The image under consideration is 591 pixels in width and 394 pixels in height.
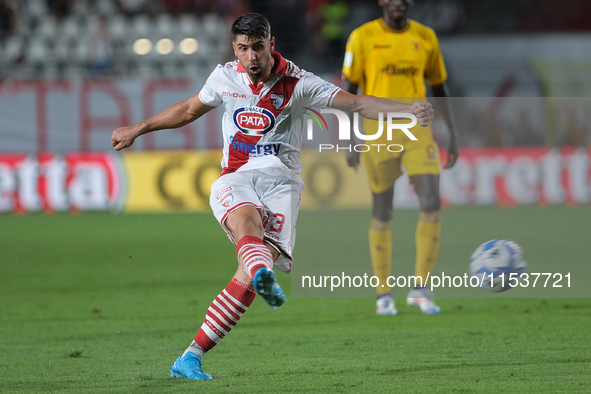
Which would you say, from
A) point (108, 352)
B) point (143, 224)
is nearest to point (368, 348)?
point (108, 352)

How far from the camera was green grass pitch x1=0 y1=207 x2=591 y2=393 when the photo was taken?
392 centimetres

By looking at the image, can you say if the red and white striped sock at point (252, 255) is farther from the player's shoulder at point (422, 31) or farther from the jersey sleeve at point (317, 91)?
the player's shoulder at point (422, 31)

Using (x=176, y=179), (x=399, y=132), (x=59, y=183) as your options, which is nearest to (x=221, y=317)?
(x=399, y=132)

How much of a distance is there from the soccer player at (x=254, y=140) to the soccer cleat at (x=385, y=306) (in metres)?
1.93

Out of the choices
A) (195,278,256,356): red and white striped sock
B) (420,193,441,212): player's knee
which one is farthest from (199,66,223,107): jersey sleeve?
(420,193,441,212): player's knee

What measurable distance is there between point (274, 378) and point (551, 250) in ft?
21.2

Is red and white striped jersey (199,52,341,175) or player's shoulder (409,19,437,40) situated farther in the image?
player's shoulder (409,19,437,40)

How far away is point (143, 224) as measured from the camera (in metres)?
13.6

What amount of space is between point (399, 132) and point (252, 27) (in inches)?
101

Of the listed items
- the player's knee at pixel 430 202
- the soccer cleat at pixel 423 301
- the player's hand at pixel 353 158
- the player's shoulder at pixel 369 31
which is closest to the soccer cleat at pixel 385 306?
the soccer cleat at pixel 423 301

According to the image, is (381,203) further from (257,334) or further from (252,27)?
(252,27)

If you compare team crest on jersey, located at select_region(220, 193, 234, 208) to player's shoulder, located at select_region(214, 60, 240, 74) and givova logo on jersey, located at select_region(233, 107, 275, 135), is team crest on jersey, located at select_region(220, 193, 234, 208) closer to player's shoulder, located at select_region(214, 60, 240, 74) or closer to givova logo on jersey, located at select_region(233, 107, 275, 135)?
givova logo on jersey, located at select_region(233, 107, 275, 135)

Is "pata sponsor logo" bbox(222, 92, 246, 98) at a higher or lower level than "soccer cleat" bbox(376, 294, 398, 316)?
higher

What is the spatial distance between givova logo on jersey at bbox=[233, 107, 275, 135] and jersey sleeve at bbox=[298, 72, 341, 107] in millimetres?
217
